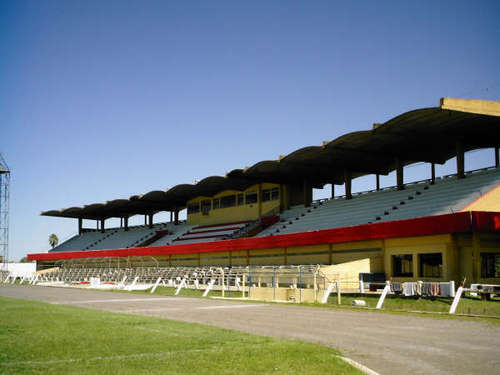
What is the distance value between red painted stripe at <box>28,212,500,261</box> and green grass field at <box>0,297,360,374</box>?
642 inches

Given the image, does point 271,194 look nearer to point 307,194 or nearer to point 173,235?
point 307,194

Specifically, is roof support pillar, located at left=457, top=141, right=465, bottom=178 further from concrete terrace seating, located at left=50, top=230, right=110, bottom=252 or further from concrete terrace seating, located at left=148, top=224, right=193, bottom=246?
concrete terrace seating, located at left=50, top=230, right=110, bottom=252

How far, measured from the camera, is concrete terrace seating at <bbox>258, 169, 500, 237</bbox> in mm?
28498

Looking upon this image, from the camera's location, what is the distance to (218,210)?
178ft

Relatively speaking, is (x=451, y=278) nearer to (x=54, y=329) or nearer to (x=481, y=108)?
(x=481, y=108)

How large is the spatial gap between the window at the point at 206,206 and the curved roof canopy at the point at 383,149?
5.39 ft

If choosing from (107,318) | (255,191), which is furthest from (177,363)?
(255,191)

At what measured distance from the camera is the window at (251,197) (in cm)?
4973

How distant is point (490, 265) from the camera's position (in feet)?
80.0

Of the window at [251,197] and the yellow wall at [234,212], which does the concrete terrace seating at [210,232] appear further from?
the window at [251,197]

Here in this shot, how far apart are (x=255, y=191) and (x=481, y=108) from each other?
26176 mm

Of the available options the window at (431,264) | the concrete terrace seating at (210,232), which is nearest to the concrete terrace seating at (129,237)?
the concrete terrace seating at (210,232)

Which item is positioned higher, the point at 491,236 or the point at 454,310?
the point at 491,236

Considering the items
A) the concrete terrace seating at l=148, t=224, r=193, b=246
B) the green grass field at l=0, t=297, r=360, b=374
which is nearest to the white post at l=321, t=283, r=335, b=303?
the green grass field at l=0, t=297, r=360, b=374
